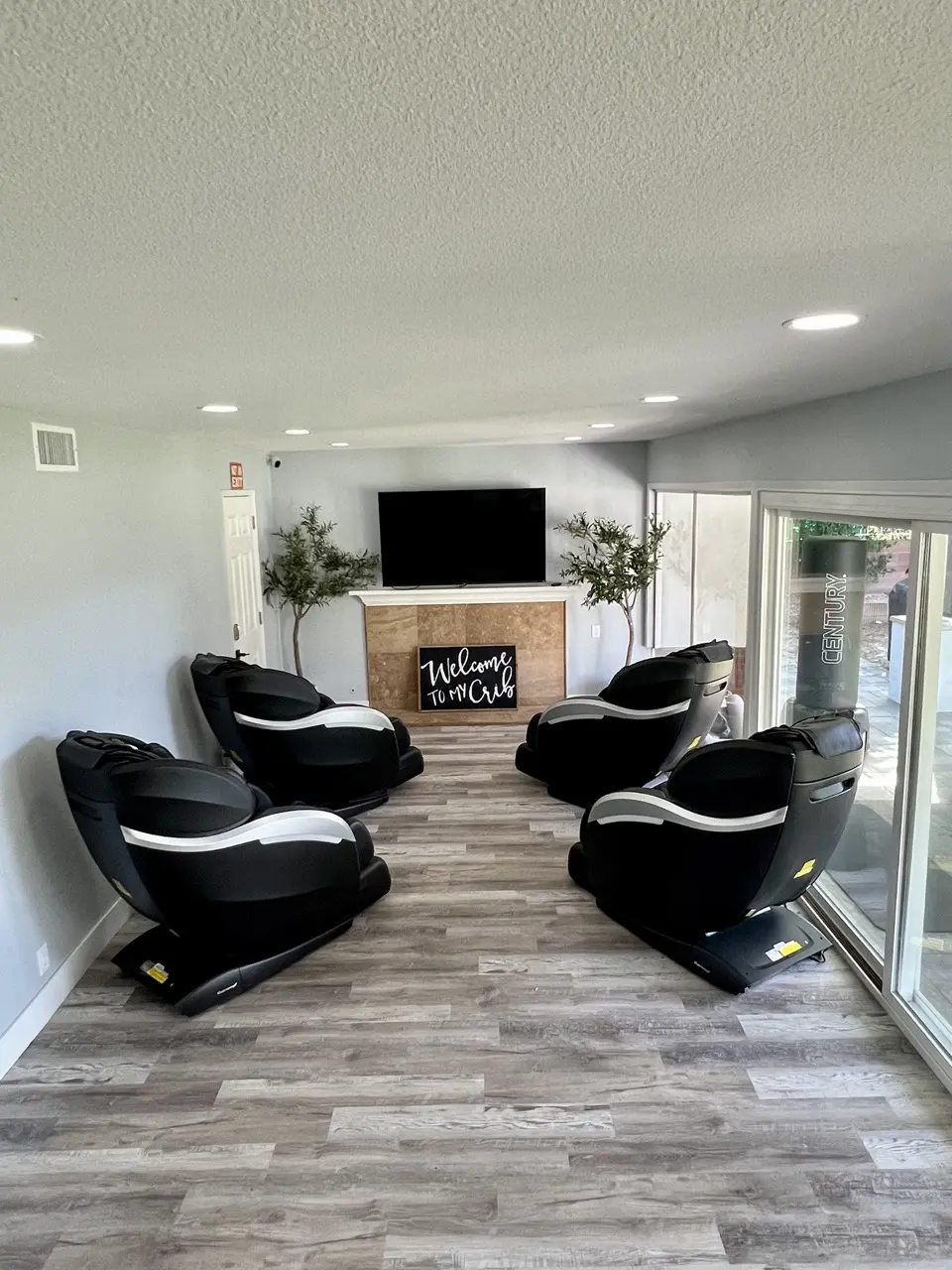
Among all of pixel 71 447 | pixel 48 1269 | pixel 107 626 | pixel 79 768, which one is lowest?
pixel 48 1269

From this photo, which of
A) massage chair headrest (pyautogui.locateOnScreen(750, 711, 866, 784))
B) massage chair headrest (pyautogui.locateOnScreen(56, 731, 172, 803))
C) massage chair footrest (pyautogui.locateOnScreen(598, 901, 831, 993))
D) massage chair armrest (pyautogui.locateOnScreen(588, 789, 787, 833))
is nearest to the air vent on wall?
massage chair headrest (pyautogui.locateOnScreen(56, 731, 172, 803))

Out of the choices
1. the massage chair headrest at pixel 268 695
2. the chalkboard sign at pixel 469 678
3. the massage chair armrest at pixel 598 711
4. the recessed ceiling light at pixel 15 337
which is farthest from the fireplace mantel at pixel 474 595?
the recessed ceiling light at pixel 15 337

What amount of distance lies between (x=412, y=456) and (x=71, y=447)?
400 centimetres

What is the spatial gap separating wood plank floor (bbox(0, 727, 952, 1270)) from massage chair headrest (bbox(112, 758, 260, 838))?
Result: 78 centimetres

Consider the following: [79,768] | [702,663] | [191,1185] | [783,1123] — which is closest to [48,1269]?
[191,1185]

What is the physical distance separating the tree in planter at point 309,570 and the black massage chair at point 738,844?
418 centimetres

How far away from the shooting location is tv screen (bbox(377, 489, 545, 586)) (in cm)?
713

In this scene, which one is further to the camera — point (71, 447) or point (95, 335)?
point (71, 447)

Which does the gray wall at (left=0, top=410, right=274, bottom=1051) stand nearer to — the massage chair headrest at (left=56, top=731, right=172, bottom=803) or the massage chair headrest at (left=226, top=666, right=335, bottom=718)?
the massage chair headrest at (left=56, top=731, right=172, bottom=803)

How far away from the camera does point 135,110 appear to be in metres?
0.71

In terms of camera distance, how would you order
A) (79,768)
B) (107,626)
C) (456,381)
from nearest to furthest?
1. (456,381)
2. (79,768)
3. (107,626)

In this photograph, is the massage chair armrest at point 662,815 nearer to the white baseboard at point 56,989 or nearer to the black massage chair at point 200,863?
the black massage chair at point 200,863

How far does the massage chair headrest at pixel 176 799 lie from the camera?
2.91m

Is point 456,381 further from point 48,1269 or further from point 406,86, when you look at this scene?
point 48,1269
